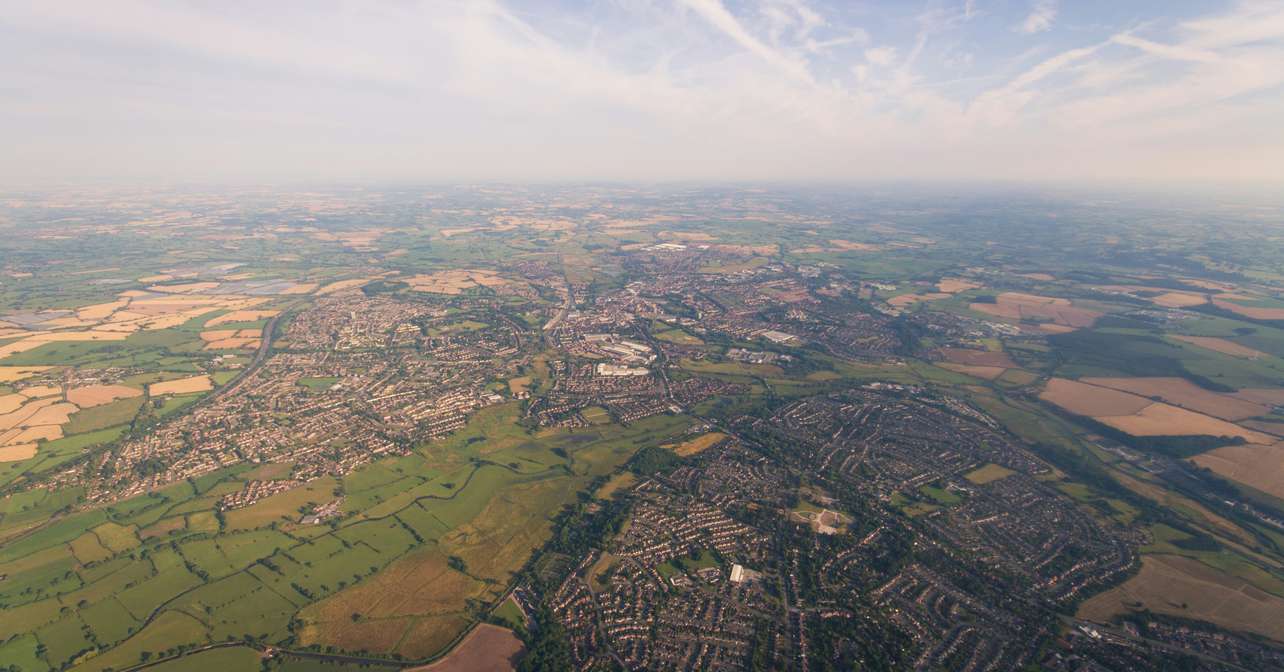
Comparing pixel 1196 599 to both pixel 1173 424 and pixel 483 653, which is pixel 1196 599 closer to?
pixel 1173 424

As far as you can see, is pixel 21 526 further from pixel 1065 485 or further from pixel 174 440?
pixel 1065 485

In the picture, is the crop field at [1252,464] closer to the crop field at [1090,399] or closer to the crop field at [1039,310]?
the crop field at [1090,399]

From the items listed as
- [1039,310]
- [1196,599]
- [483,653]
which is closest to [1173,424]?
[1196,599]

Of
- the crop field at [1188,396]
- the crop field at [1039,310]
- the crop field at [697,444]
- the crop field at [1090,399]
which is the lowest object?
the crop field at [697,444]

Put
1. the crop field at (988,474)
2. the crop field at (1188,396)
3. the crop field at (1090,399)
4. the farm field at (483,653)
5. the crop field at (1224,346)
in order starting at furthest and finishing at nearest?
the crop field at (1224,346) < the crop field at (1090,399) < the crop field at (1188,396) < the crop field at (988,474) < the farm field at (483,653)

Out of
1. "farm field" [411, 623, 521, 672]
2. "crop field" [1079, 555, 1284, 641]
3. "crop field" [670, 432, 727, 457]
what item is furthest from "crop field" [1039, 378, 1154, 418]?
"farm field" [411, 623, 521, 672]

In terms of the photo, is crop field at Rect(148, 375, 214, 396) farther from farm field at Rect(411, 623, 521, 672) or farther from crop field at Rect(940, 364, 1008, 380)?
crop field at Rect(940, 364, 1008, 380)

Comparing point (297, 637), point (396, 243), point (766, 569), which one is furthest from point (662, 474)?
point (396, 243)

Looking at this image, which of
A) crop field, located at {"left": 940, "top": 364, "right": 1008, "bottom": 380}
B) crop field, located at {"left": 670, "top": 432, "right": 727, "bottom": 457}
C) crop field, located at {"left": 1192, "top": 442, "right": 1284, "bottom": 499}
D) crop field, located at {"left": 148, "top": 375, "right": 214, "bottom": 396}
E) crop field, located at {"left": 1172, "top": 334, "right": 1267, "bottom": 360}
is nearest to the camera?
crop field, located at {"left": 1192, "top": 442, "right": 1284, "bottom": 499}

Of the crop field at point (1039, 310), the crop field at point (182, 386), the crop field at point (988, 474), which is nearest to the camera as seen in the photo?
the crop field at point (988, 474)

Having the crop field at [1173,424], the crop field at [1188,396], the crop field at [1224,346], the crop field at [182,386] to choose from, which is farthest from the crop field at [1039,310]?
the crop field at [182,386]

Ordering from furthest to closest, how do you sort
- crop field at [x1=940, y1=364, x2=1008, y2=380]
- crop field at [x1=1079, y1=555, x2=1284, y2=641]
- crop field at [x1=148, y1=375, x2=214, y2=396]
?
crop field at [x1=940, y1=364, x2=1008, y2=380] → crop field at [x1=148, y1=375, x2=214, y2=396] → crop field at [x1=1079, y1=555, x2=1284, y2=641]
